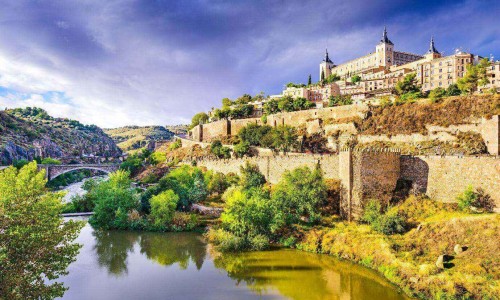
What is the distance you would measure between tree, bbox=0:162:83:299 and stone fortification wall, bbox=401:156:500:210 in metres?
23.7

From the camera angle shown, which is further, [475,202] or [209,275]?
[475,202]

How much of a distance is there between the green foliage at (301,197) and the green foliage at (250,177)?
700cm

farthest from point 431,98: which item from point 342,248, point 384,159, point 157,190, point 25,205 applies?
point 25,205

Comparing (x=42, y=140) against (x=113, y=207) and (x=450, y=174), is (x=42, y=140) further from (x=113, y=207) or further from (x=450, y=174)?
(x=450, y=174)

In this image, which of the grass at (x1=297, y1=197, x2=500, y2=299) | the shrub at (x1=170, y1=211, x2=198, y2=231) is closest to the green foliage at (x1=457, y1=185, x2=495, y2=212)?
the grass at (x1=297, y1=197, x2=500, y2=299)

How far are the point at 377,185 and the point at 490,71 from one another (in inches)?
1963

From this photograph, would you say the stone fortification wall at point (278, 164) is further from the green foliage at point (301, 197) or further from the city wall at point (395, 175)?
the city wall at point (395, 175)

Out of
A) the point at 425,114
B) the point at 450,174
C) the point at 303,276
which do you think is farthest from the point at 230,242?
the point at 425,114

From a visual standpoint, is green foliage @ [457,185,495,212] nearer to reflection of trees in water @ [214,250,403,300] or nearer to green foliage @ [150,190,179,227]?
reflection of trees in water @ [214,250,403,300]

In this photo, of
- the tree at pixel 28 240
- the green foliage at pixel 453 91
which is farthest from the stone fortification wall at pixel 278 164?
the green foliage at pixel 453 91

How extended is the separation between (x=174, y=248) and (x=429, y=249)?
59.3 ft

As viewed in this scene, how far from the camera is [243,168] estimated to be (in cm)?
4056

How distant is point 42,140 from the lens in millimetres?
99438

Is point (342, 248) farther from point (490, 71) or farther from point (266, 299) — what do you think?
point (490, 71)
